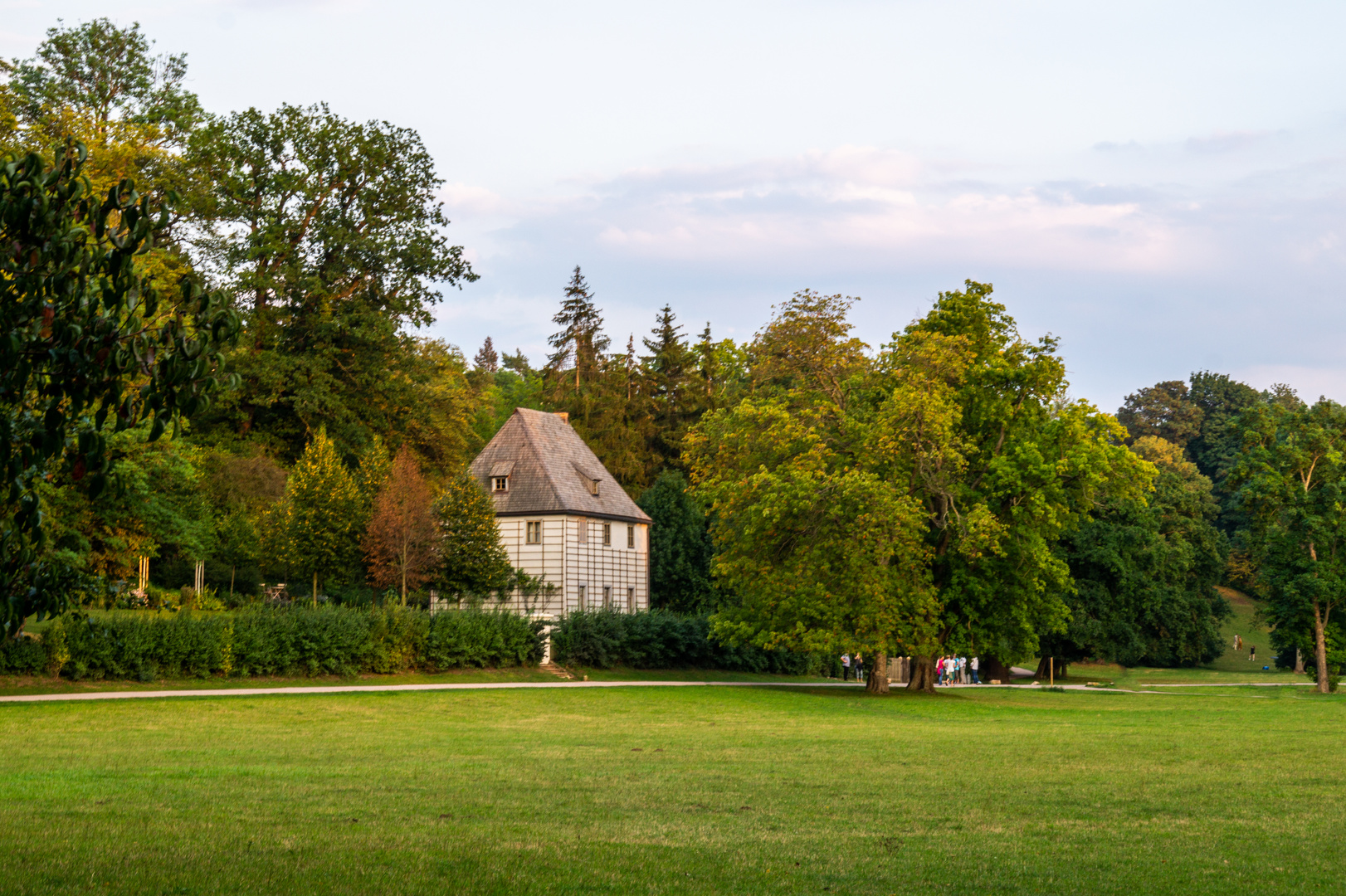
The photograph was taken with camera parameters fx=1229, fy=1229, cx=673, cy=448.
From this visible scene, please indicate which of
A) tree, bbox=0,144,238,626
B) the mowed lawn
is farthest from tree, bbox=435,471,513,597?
tree, bbox=0,144,238,626

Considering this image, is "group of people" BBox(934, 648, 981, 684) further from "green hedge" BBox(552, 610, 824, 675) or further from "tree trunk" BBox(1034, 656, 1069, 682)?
"green hedge" BBox(552, 610, 824, 675)

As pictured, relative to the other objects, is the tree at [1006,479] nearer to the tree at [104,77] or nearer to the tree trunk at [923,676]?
the tree trunk at [923,676]

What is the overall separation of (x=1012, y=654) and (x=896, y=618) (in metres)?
5.47

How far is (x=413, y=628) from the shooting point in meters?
37.8

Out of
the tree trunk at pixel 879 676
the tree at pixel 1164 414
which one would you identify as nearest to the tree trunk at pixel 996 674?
the tree trunk at pixel 879 676

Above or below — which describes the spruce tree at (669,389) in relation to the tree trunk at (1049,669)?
above

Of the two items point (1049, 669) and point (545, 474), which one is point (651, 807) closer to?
point (545, 474)

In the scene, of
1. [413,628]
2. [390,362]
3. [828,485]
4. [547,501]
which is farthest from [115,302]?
[390,362]

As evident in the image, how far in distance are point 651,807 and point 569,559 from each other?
128ft

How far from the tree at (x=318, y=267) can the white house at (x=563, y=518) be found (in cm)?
624

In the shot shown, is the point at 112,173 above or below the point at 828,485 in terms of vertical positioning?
above

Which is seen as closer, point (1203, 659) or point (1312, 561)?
point (1312, 561)

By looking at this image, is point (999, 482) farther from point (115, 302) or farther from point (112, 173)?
point (115, 302)

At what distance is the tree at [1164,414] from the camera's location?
392ft
